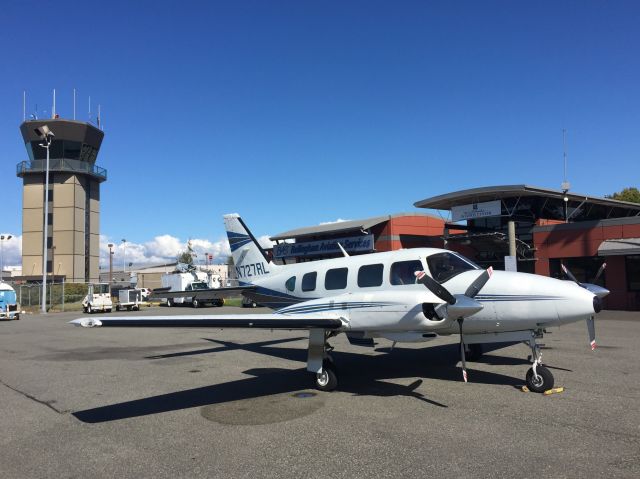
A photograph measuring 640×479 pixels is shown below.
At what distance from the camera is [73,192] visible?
6172 centimetres

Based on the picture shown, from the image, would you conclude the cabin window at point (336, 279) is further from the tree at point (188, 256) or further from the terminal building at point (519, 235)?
the tree at point (188, 256)

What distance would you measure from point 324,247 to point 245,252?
31561mm

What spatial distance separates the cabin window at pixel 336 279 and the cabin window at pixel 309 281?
0.45 m

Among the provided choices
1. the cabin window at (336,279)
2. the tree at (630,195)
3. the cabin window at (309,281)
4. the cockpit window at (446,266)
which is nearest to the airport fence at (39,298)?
the cabin window at (309,281)

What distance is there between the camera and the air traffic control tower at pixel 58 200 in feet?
200

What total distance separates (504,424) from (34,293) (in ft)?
165

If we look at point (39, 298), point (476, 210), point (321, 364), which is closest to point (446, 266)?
point (321, 364)

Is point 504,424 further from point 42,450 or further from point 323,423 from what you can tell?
point 42,450

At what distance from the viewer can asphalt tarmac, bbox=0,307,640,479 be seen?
5301 millimetres

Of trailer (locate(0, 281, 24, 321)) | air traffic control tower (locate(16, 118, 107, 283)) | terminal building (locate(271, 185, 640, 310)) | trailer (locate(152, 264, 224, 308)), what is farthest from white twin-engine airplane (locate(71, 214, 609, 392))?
air traffic control tower (locate(16, 118, 107, 283))

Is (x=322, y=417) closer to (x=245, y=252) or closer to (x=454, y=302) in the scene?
(x=454, y=302)

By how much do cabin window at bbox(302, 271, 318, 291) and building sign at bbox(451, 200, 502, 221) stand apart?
29701 mm

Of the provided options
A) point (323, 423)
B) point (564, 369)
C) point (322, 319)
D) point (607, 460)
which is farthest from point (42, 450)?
point (564, 369)

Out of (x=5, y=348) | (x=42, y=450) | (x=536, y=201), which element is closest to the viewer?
(x=42, y=450)
